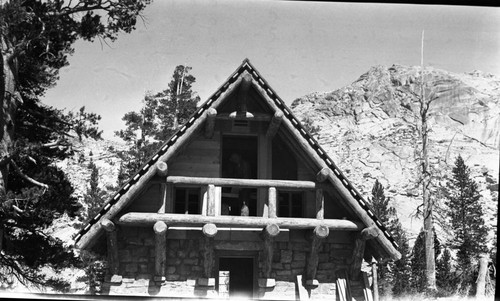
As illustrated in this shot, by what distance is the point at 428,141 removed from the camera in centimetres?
2072

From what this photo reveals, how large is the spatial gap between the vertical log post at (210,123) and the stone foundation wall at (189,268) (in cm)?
215

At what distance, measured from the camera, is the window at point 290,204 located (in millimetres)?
12820

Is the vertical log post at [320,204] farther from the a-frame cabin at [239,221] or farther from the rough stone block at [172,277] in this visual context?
the rough stone block at [172,277]

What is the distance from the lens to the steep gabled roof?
1127 centimetres

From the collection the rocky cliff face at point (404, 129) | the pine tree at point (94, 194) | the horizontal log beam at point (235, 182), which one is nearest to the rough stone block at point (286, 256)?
the horizontal log beam at point (235, 182)

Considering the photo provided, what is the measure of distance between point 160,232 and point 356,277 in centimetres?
406

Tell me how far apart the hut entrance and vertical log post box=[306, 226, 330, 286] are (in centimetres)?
152

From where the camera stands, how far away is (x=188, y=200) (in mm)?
12500

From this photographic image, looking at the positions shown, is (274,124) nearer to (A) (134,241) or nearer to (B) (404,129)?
(A) (134,241)

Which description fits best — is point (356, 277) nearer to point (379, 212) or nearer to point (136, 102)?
point (136, 102)

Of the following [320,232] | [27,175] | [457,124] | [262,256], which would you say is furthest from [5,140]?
[457,124]

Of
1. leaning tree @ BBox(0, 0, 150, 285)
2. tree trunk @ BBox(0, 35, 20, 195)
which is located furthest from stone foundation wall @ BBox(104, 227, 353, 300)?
tree trunk @ BBox(0, 35, 20, 195)

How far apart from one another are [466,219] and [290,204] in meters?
10.7

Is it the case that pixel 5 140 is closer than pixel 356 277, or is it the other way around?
pixel 356 277
